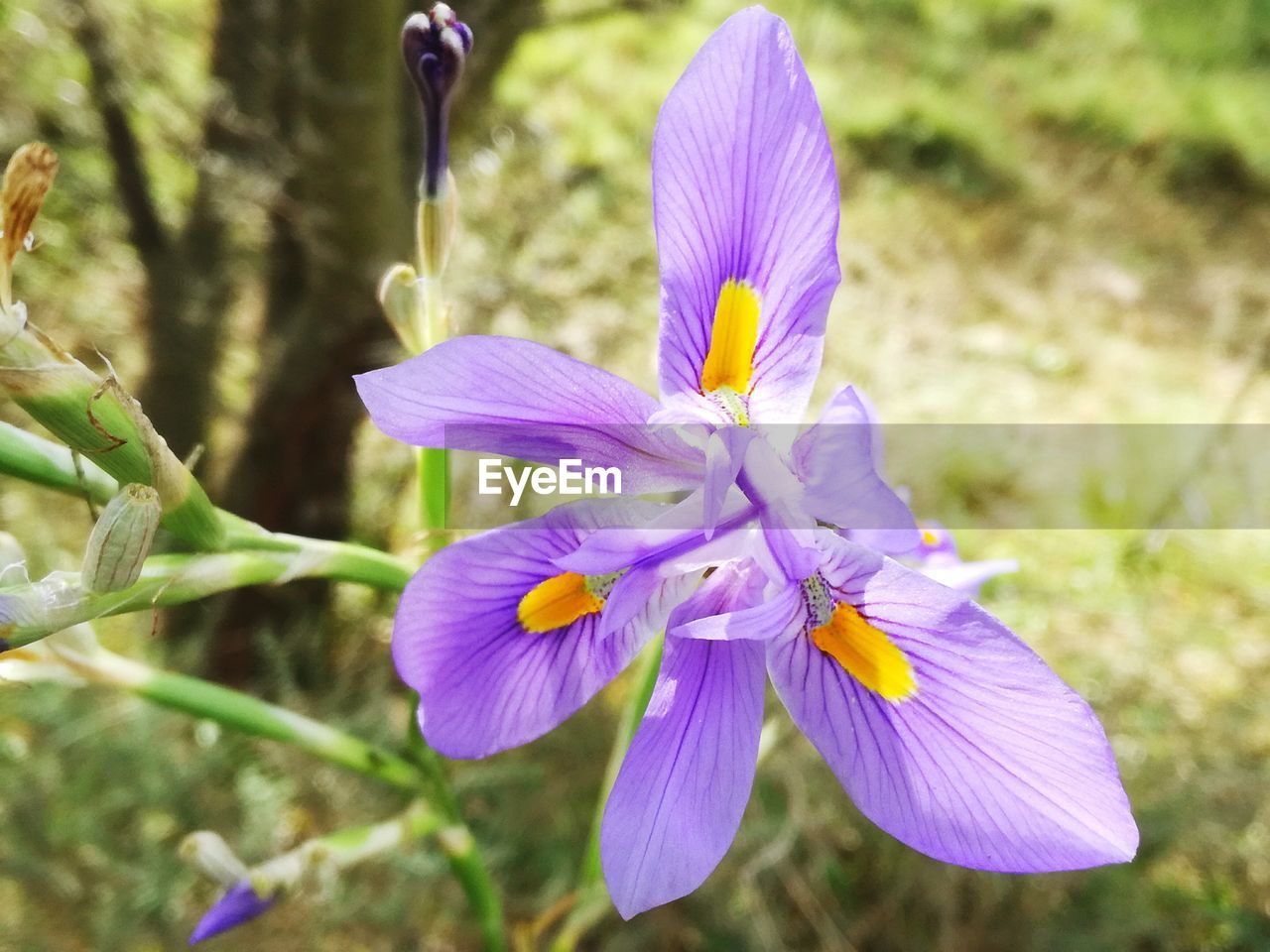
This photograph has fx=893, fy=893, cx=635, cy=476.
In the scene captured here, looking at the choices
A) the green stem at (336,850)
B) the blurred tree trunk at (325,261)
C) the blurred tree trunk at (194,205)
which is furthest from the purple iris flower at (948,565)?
the blurred tree trunk at (194,205)

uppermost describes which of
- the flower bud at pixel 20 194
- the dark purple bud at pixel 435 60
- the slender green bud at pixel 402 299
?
the dark purple bud at pixel 435 60

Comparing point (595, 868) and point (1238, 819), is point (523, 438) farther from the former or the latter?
point (1238, 819)

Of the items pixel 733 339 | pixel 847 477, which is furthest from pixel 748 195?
pixel 847 477

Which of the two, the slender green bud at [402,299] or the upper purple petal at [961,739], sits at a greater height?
the slender green bud at [402,299]

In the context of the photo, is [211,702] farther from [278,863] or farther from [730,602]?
[730,602]

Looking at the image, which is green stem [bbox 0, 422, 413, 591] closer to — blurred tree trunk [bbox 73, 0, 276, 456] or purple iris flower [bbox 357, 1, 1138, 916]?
purple iris flower [bbox 357, 1, 1138, 916]

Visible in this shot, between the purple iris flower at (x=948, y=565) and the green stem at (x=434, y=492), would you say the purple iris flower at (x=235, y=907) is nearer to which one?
the green stem at (x=434, y=492)

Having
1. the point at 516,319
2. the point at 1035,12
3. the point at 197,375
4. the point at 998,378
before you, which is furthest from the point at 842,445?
the point at 1035,12
